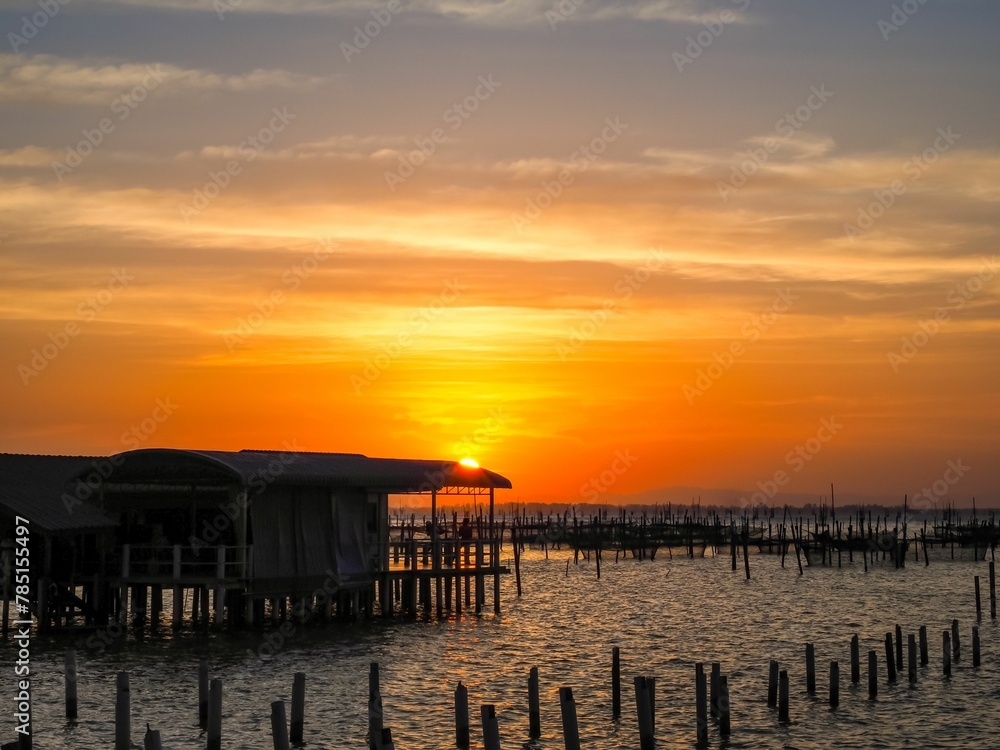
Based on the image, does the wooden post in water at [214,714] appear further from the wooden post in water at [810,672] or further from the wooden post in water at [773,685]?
the wooden post in water at [810,672]

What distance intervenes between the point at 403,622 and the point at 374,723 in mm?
26673

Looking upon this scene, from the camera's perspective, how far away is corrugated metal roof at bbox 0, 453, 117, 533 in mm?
40750

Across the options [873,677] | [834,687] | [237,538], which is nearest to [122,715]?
[834,687]

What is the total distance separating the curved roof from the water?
5.60 metres

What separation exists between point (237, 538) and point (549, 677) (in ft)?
40.3

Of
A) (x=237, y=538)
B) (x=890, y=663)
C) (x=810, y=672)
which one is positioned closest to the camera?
(x=810, y=672)

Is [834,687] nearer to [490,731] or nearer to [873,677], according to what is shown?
[873,677]

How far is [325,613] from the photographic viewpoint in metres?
47.3

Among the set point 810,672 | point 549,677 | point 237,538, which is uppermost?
point 237,538

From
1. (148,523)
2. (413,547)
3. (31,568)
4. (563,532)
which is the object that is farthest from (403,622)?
(563,532)

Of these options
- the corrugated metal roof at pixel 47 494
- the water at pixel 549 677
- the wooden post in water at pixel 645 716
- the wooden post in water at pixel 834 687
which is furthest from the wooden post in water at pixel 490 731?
the corrugated metal roof at pixel 47 494

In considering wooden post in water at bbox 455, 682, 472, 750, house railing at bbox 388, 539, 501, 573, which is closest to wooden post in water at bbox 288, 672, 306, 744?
wooden post in water at bbox 455, 682, 472, 750

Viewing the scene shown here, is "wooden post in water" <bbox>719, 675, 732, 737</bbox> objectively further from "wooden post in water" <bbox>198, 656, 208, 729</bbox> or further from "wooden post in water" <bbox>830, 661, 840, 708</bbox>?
"wooden post in water" <bbox>198, 656, 208, 729</bbox>

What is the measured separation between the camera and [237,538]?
42312 mm
